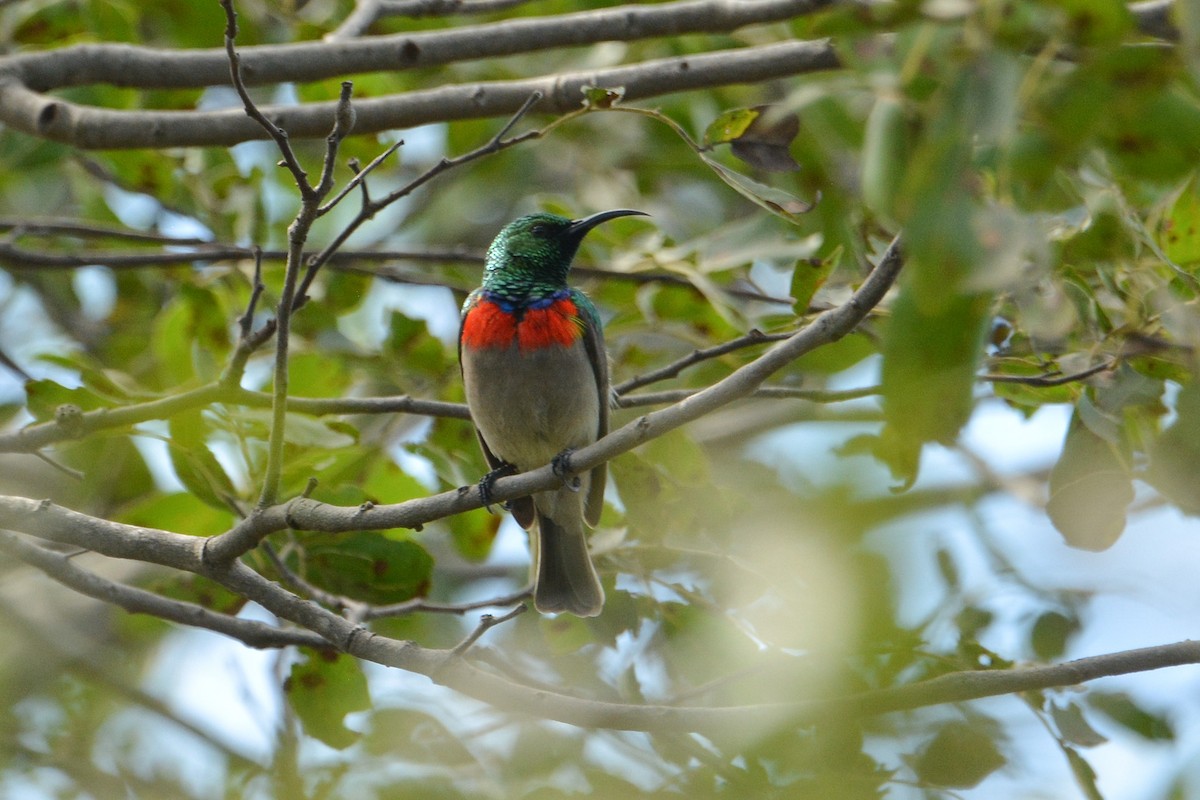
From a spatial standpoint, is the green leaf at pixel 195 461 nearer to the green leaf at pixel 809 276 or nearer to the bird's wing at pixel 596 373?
the bird's wing at pixel 596 373

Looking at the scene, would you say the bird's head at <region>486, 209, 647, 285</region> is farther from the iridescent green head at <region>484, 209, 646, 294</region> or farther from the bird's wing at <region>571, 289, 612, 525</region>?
the bird's wing at <region>571, 289, 612, 525</region>

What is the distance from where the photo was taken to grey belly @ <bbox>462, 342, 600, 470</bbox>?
5.02 m

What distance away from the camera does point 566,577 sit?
476cm

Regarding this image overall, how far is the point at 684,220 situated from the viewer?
304 inches

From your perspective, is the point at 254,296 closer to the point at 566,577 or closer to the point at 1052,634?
the point at 566,577

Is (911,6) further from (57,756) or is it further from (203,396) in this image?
(57,756)

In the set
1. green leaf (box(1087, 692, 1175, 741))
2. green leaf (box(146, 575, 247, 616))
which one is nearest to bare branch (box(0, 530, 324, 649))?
green leaf (box(146, 575, 247, 616))

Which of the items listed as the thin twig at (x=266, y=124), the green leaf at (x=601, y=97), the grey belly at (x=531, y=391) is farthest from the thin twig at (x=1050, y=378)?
the grey belly at (x=531, y=391)

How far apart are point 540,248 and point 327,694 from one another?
2.22m

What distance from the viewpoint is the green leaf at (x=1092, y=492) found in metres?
3.05

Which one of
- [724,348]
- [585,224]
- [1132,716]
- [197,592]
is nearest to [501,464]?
[585,224]

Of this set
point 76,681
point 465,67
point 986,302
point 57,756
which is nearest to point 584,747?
point 57,756

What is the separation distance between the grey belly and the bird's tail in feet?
1.48

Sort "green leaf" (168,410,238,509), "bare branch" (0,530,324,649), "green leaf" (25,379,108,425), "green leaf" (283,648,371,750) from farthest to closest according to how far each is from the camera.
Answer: "green leaf" (283,648,371,750) < "green leaf" (25,379,108,425) < "green leaf" (168,410,238,509) < "bare branch" (0,530,324,649)
